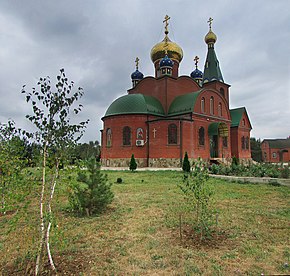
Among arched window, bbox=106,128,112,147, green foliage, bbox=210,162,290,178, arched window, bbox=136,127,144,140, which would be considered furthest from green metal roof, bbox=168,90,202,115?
green foliage, bbox=210,162,290,178

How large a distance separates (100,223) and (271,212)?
3709 mm

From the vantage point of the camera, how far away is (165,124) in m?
18.2

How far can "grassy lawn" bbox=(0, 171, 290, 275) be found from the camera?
110 inches

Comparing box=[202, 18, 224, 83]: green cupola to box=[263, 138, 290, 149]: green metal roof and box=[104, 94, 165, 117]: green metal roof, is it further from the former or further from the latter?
box=[263, 138, 290, 149]: green metal roof

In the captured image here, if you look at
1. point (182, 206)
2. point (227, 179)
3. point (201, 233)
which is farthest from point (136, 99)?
point (201, 233)

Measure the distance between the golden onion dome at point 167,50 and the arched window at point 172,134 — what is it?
31.1 ft

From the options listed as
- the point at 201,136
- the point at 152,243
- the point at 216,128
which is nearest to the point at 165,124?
the point at 201,136

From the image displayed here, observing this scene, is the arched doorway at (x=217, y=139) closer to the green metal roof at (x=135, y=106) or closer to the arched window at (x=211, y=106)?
the arched window at (x=211, y=106)

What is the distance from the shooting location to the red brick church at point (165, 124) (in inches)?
714

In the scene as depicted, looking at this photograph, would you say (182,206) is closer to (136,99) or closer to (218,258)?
(218,258)

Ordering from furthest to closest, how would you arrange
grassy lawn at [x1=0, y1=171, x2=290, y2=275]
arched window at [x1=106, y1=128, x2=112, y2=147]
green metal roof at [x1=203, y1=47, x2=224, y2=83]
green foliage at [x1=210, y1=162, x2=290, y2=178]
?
green metal roof at [x1=203, y1=47, x2=224, y2=83] → arched window at [x1=106, y1=128, x2=112, y2=147] → green foliage at [x1=210, y1=162, x2=290, y2=178] → grassy lawn at [x1=0, y1=171, x2=290, y2=275]

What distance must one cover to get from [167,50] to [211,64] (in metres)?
5.94

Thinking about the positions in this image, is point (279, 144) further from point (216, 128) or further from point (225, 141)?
point (216, 128)

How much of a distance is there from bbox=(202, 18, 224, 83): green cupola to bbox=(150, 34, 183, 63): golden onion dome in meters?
3.87
